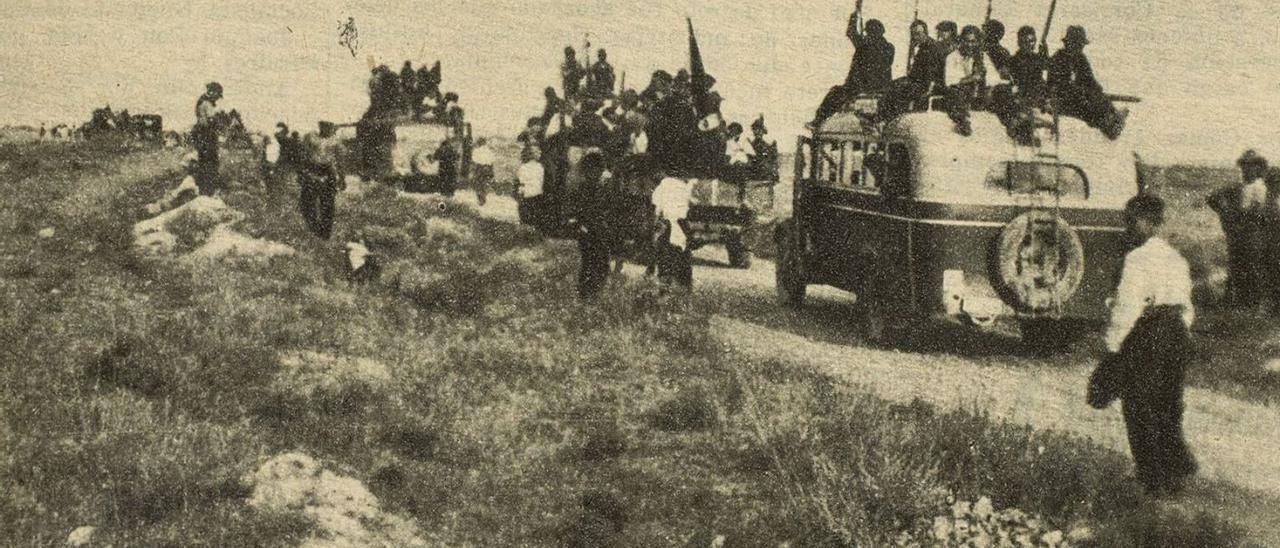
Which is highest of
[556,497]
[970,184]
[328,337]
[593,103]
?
[593,103]

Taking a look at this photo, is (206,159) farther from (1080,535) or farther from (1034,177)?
(1080,535)

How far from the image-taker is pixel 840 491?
570cm

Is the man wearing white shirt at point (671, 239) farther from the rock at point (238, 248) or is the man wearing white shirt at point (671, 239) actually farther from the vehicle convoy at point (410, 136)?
the rock at point (238, 248)

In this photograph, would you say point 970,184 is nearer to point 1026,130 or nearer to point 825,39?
point 1026,130

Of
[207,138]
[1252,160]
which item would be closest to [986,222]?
[1252,160]

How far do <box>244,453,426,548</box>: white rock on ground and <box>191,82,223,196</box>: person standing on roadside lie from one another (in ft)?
16.5

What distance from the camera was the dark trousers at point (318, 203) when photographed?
33.9 feet

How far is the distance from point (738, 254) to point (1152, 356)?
7.66m

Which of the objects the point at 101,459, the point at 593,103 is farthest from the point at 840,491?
the point at 593,103

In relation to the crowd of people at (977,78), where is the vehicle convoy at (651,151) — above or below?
below

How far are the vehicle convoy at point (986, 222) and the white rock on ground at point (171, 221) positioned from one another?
24.3 feet

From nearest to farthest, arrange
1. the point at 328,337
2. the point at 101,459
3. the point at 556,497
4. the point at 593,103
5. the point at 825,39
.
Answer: the point at 101,459, the point at 556,497, the point at 825,39, the point at 328,337, the point at 593,103

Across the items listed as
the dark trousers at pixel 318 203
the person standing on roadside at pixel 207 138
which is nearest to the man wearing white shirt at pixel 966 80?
the dark trousers at pixel 318 203

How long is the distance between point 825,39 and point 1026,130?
68.5 inches
